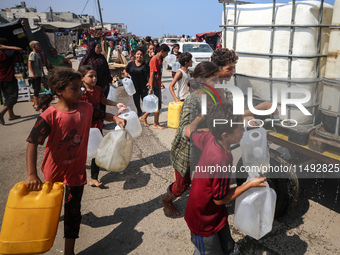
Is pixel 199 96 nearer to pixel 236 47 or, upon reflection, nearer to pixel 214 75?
pixel 214 75

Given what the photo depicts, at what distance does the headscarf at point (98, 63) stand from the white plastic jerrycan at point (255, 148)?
3.46 meters

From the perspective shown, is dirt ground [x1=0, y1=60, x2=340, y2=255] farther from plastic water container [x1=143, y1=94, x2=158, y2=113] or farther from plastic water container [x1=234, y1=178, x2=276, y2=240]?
plastic water container [x1=143, y1=94, x2=158, y2=113]

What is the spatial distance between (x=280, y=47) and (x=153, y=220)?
7.91ft

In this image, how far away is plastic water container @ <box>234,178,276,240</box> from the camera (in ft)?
6.29

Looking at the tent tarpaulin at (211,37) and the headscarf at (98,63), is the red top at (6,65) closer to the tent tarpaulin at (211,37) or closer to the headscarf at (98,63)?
the headscarf at (98,63)

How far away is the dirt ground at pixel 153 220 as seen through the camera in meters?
2.61

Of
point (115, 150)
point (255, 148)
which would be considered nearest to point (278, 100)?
point (255, 148)

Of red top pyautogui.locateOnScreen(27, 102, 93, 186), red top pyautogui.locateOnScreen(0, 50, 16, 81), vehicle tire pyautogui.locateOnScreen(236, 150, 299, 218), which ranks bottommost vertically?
vehicle tire pyautogui.locateOnScreen(236, 150, 299, 218)

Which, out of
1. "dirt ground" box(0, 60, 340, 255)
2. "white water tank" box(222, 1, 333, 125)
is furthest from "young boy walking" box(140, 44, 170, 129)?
"white water tank" box(222, 1, 333, 125)

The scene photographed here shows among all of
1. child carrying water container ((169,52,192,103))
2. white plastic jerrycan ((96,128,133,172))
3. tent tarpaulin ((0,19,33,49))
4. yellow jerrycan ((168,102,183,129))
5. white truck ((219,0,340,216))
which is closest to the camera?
white truck ((219,0,340,216))

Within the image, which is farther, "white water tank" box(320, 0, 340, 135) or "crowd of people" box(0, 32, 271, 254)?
A: "white water tank" box(320, 0, 340, 135)

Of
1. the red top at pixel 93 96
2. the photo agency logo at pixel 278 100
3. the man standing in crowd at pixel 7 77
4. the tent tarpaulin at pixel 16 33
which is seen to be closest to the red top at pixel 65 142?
the red top at pixel 93 96

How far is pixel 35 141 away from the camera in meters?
2.03

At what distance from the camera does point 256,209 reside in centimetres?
195
